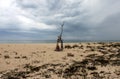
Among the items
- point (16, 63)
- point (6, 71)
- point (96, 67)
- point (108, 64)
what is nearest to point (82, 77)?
point (96, 67)

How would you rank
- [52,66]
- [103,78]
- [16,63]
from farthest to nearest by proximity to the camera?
[16,63], [52,66], [103,78]

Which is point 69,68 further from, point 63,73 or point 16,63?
point 16,63

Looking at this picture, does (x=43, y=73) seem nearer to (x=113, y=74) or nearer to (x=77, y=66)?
(x=77, y=66)

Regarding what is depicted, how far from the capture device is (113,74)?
1575cm

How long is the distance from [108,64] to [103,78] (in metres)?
4.74

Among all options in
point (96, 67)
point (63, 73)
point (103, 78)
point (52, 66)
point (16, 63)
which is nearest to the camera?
point (103, 78)

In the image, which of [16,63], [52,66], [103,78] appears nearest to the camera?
[103,78]

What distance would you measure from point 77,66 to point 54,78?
12.8 ft

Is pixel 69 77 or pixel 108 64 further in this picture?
pixel 108 64

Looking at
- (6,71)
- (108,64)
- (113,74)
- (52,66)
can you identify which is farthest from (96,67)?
(6,71)

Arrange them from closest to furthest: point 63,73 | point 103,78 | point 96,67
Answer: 1. point 103,78
2. point 63,73
3. point 96,67

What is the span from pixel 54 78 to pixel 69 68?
2971 millimetres

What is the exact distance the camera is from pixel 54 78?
52.1 ft

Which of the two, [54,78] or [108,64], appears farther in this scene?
[108,64]
